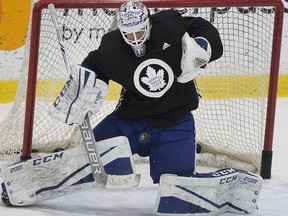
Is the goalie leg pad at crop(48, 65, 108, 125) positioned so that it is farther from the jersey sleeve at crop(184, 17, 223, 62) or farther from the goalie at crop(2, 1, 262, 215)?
the jersey sleeve at crop(184, 17, 223, 62)

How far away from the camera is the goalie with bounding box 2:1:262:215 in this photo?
2.60 meters

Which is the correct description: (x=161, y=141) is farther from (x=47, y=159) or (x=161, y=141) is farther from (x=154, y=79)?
(x=47, y=159)

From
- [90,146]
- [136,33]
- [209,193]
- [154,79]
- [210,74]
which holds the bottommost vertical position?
[209,193]

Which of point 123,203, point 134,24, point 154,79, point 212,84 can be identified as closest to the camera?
point 134,24

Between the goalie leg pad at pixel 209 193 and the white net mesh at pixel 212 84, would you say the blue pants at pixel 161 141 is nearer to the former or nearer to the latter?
the goalie leg pad at pixel 209 193

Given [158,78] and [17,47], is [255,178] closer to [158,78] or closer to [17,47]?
[158,78]

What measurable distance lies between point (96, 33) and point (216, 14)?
0.55 metres

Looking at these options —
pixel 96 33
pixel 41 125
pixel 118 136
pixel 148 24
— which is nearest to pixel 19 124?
pixel 41 125

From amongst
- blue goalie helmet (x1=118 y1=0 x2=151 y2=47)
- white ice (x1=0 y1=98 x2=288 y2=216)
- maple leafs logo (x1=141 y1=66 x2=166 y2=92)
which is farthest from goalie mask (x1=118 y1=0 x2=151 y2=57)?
white ice (x1=0 y1=98 x2=288 y2=216)

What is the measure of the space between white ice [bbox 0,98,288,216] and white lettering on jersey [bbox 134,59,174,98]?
1.41 feet

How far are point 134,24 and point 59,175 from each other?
599 millimetres

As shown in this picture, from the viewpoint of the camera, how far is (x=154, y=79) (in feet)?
8.73

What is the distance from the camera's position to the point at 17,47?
15.0 ft

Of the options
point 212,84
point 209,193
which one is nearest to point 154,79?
point 209,193
